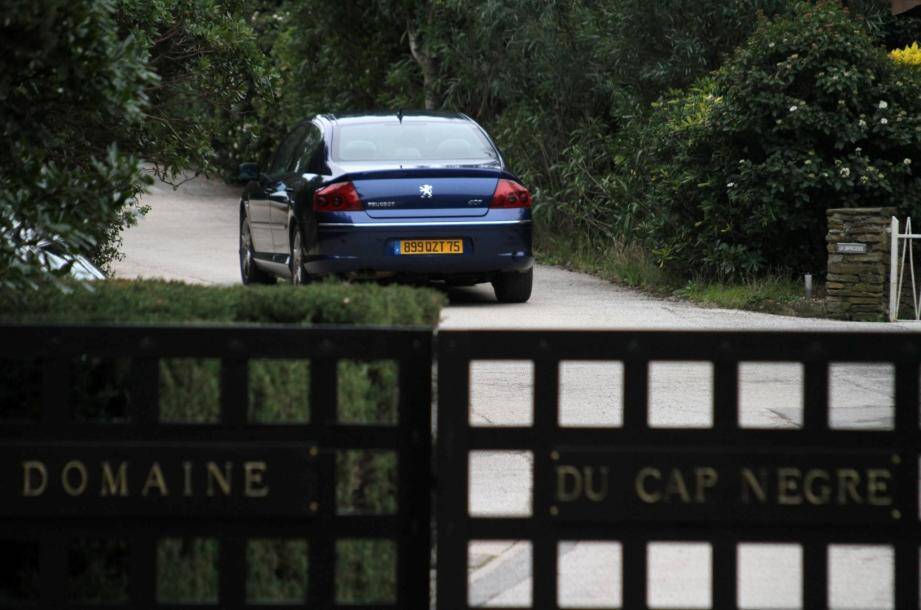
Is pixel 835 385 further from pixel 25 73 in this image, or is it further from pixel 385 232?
pixel 25 73

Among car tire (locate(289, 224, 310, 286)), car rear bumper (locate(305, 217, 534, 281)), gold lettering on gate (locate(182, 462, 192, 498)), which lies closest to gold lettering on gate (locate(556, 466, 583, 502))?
gold lettering on gate (locate(182, 462, 192, 498))

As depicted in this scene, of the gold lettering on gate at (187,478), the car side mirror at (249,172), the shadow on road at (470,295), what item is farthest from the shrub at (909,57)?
the gold lettering on gate at (187,478)

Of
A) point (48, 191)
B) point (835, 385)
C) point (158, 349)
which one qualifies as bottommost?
point (835, 385)

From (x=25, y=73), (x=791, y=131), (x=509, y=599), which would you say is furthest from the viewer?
(x=791, y=131)

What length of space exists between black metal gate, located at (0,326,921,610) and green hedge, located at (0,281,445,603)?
0.41 ft

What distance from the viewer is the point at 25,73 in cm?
507

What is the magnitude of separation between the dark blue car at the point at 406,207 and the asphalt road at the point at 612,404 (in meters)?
0.52

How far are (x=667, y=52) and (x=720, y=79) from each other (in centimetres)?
267

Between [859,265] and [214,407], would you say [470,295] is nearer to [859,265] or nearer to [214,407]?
[859,265]

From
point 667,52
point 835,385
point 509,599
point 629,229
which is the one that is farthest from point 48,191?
point 667,52

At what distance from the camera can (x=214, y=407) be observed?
401 centimetres

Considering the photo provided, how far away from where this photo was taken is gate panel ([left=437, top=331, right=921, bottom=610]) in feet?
12.1

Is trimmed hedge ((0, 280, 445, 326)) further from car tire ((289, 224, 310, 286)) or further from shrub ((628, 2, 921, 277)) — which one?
shrub ((628, 2, 921, 277))

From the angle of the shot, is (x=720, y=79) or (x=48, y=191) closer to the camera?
(x=48, y=191)
